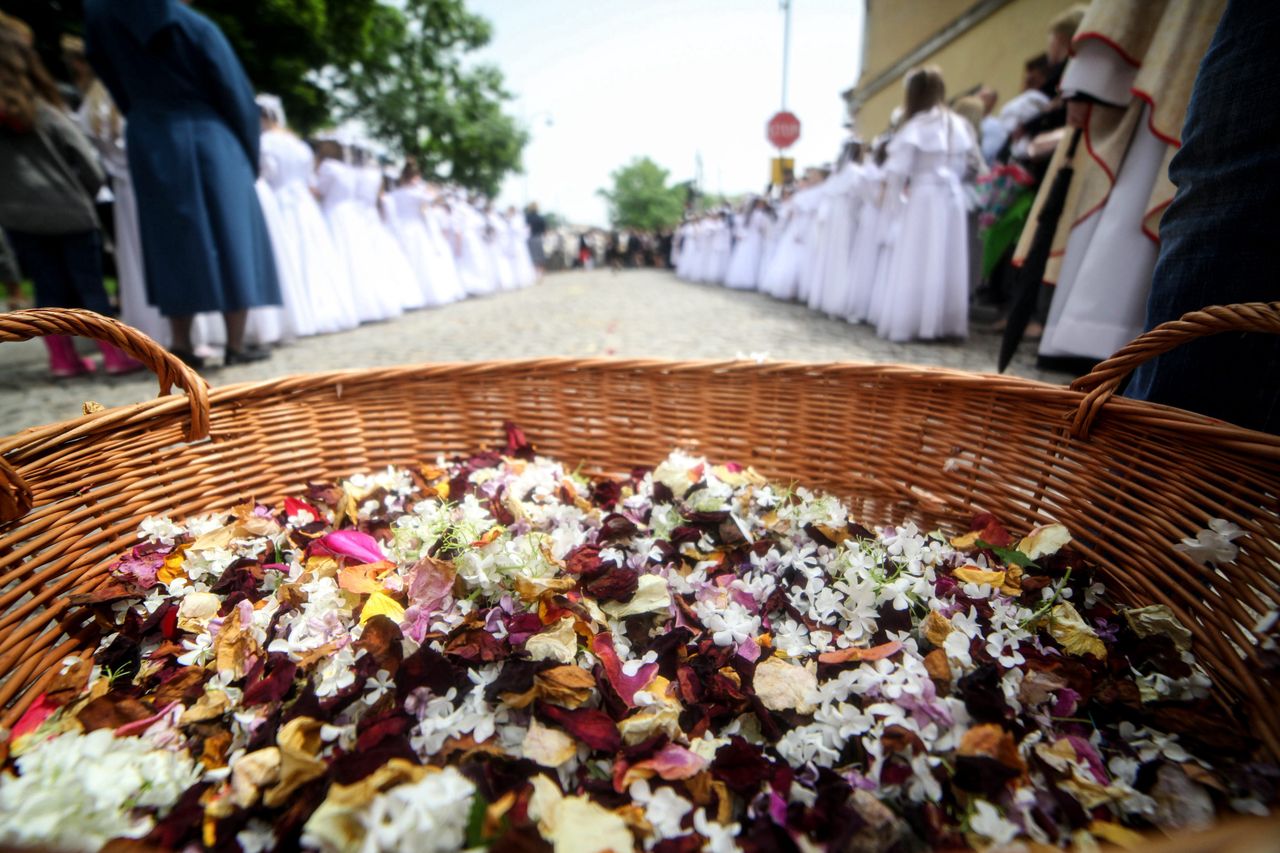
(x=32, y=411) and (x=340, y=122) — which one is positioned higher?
(x=340, y=122)

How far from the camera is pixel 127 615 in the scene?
97 centimetres

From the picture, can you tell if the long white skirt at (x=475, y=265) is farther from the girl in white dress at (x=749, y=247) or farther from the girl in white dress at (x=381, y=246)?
the girl in white dress at (x=749, y=247)

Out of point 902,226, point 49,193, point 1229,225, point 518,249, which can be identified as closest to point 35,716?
point 1229,225

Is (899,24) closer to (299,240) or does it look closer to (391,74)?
(299,240)

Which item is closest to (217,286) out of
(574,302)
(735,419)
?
(735,419)

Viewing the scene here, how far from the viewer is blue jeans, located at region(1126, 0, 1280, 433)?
3.43ft

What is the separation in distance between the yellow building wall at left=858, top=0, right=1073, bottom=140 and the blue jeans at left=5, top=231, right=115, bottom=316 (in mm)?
10271

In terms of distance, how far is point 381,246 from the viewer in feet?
Answer: 23.4

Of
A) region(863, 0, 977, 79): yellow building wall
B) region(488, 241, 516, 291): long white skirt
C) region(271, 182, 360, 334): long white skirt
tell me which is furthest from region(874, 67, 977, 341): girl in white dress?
region(488, 241, 516, 291): long white skirt

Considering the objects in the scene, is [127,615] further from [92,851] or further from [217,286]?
[217,286]

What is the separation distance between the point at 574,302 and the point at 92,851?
8.38 m

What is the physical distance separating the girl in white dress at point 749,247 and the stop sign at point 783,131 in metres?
1.28

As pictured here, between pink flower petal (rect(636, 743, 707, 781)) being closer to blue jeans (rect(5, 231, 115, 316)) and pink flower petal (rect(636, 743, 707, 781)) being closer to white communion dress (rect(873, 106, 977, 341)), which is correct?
blue jeans (rect(5, 231, 115, 316))

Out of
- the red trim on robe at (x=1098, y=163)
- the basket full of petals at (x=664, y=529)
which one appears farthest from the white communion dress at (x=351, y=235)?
the red trim on robe at (x=1098, y=163)
